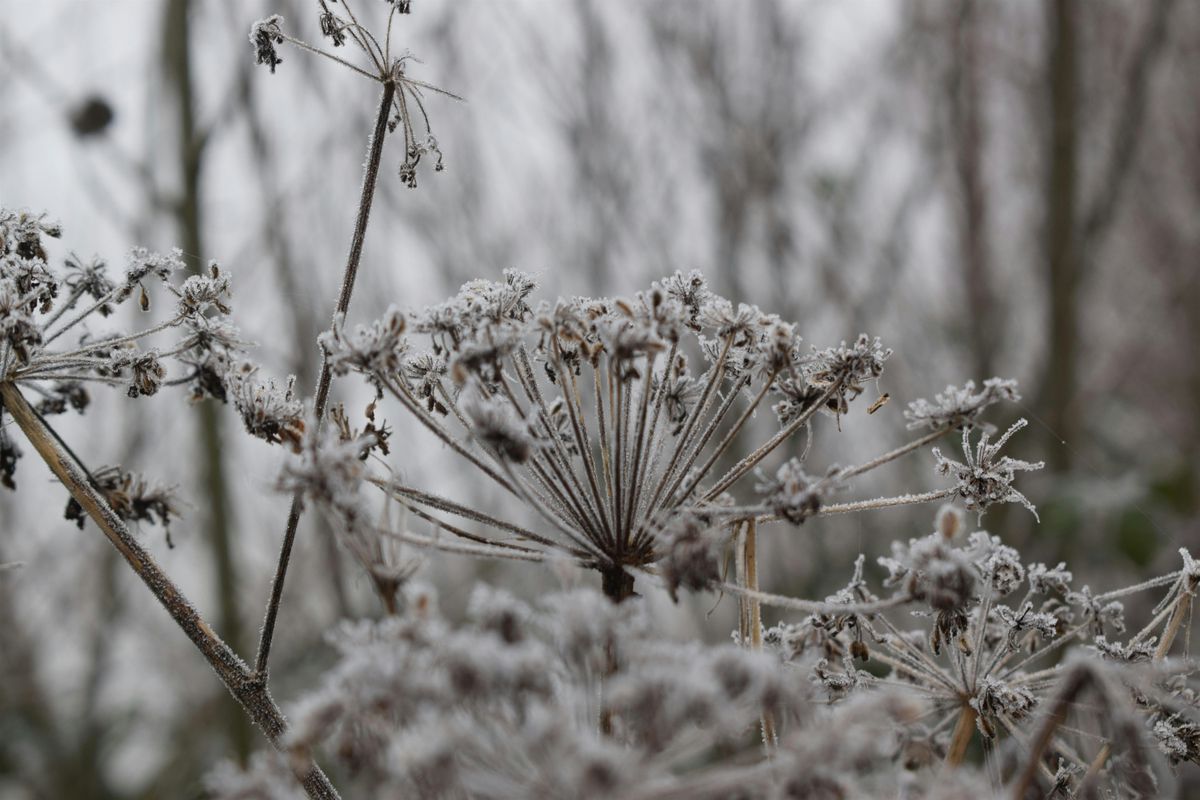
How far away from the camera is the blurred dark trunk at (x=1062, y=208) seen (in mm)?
5352

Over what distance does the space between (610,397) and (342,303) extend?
0.41m

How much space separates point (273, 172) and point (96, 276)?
4352 millimetres

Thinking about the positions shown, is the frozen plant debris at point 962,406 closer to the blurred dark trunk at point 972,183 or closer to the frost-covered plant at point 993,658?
the frost-covered plant at point 993,658

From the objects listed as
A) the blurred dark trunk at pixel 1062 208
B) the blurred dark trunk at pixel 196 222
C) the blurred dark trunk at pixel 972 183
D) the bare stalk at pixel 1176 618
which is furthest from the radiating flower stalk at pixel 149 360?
the blurred dark trunk at pixel 972 183

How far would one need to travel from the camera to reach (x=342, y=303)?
1.40m

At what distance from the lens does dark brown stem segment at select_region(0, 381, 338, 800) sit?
4.12 ft

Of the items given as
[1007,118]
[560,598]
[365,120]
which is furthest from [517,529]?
[1007,118]

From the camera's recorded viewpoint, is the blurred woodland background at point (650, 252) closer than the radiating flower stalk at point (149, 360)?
No

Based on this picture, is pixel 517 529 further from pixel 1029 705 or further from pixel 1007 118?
pixel 1007 118

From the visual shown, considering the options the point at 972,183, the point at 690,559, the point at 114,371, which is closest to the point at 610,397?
the point at 690,559

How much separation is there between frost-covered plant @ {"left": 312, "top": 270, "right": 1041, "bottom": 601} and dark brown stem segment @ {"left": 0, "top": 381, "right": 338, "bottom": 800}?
0.29m

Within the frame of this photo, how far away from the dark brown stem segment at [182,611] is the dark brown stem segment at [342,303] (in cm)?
3

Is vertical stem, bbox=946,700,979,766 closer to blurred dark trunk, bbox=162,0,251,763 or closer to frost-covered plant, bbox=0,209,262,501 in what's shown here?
frost-covered plant, bbox=0,209,262,501

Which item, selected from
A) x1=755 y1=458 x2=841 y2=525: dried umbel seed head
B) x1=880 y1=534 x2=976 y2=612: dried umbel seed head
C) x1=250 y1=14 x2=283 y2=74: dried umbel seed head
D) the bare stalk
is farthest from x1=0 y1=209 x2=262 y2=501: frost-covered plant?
the bare stalk
